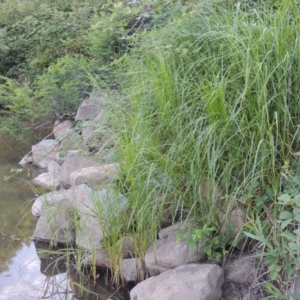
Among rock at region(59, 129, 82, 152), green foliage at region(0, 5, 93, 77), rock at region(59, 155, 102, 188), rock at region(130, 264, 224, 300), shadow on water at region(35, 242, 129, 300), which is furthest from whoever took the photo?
green foliage at region(0, 5, 93, 77)

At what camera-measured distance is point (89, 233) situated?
3.26 m

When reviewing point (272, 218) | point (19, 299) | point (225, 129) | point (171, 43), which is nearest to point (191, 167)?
point (225, 129)

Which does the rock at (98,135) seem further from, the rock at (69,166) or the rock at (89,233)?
the rock at (89,233)

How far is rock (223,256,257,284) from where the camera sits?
109 inches

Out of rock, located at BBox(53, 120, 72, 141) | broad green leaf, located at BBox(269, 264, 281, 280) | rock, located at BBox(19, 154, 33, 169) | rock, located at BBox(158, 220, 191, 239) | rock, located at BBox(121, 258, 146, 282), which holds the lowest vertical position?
rock, located at BBox(19, 154, 33, 169)

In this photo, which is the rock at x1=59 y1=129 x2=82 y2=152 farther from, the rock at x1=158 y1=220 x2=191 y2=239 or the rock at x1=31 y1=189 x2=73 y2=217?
the rock at x1=158 y1=220 x2=191 y2=239

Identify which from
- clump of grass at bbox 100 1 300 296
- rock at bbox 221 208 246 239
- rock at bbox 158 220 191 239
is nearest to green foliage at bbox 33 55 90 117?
clump of grass at bbox 100 1 300 296

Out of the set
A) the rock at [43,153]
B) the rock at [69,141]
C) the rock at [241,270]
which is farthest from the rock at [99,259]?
the rock at [43,153]

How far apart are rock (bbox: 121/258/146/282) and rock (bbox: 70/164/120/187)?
0.52 m

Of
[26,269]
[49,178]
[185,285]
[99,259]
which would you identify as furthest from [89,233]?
[49,178]

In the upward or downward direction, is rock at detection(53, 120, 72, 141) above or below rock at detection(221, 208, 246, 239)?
below

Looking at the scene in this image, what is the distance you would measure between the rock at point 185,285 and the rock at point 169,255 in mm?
102

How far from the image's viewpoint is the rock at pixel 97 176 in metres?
3.36

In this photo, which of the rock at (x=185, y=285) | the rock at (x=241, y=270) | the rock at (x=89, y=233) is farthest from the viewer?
Answer: the rock at (x=89, y=233)
